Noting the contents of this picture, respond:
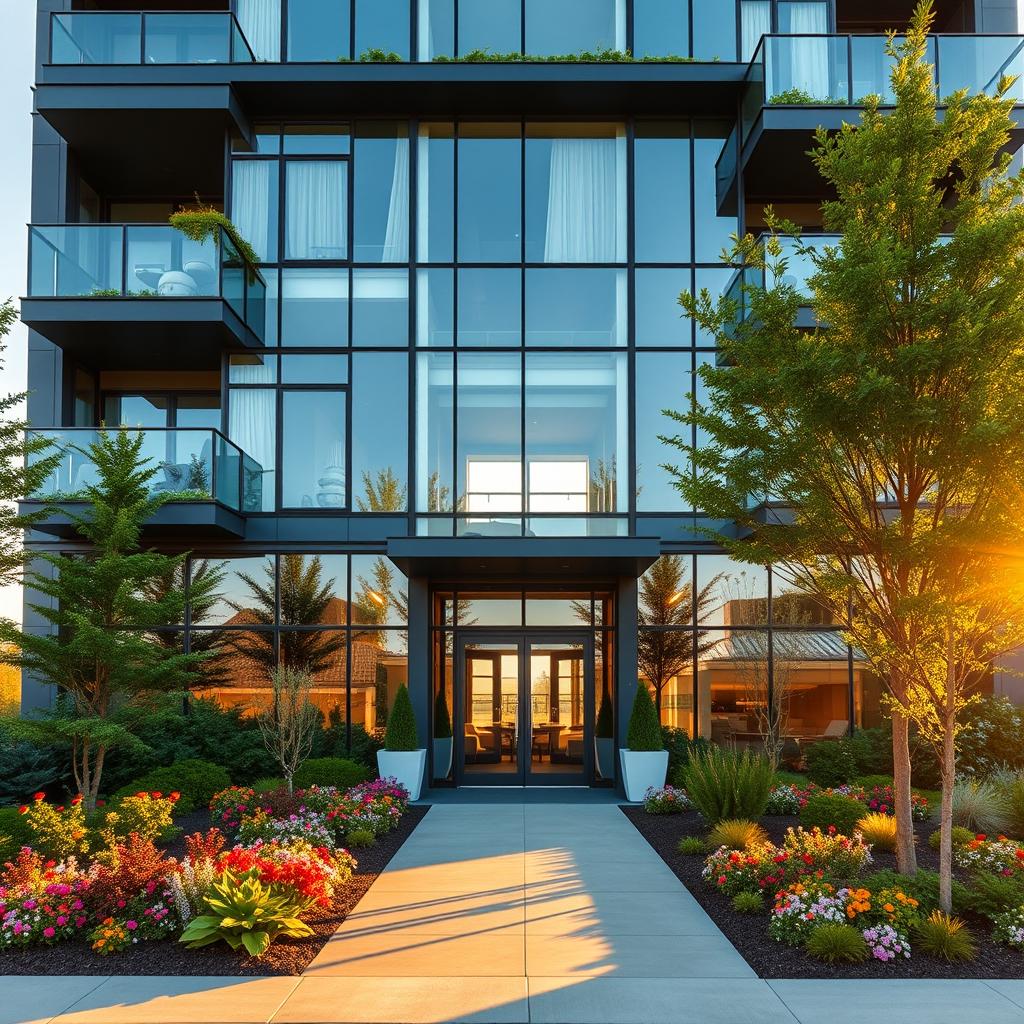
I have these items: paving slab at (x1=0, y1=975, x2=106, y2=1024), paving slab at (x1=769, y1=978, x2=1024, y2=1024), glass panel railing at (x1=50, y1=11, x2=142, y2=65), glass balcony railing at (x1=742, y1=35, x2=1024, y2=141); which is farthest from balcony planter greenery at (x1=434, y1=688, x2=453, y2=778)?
glass panel railing at (x1=50, y1=11, x2=142, y2=65)

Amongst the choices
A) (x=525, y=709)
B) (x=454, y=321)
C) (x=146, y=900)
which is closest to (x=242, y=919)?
(x=146, y=900)

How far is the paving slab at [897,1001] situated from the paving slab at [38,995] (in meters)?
5.14

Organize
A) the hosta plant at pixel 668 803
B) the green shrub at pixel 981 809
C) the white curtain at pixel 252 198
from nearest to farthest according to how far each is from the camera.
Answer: the green shrub at pixel 981 809 → the hosta plant at pixel 668 803 → the white curtain at pixel 252 198

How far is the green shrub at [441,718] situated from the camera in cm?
1697

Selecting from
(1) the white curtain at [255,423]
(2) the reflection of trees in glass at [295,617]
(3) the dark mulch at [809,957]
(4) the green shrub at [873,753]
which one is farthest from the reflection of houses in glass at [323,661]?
(4) the green shrub at [873,753]

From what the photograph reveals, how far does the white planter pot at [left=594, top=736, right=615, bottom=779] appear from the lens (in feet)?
54.9

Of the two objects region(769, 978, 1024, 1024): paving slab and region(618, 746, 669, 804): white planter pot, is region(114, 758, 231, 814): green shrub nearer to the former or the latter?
region(618, 746, 669, 804): white planter pot

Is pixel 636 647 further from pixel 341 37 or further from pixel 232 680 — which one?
pixel 341 37

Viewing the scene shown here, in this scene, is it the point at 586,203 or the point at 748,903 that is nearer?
the point at 748,903

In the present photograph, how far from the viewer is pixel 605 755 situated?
16.8 meters

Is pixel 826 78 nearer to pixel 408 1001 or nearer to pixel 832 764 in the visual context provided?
pixel 832 764

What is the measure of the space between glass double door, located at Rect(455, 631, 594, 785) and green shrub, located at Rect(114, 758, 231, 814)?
14.7 feet

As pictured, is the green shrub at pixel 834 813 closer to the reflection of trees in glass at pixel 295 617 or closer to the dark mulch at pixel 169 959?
the dark mulch at pixel 169 959

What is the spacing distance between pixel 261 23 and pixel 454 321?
682 centimetres
